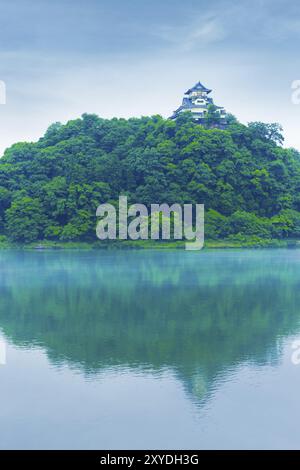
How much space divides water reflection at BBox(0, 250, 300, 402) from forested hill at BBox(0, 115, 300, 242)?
1232 cm

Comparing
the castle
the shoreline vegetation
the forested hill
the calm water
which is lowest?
the calm water

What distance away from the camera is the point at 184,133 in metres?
38.0

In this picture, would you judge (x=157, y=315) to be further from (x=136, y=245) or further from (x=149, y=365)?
(x=136, y=245)

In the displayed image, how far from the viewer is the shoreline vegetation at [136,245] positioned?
31.8 metres

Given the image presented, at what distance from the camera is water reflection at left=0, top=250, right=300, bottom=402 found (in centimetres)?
844

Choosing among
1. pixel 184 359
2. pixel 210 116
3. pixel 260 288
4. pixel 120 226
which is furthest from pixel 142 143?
pixel 184 359

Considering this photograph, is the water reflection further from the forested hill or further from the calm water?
the forested hill

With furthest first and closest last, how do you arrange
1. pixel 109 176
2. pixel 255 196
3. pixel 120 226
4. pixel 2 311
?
pixel 255 196 < pixel 109 176 < pixel 120 226 < pixel 2 311

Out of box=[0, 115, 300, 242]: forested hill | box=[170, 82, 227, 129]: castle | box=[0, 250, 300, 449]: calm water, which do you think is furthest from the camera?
box=[170, 82, 227, 129]: castle

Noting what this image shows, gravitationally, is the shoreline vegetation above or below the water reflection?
above

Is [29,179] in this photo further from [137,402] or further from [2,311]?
[137,402]

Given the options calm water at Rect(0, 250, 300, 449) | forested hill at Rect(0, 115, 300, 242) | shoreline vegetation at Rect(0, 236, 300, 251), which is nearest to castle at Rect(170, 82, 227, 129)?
forested hill at Rect(0, 115, 300, 242)

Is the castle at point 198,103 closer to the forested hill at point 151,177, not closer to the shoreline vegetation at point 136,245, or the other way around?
the forested hill at point 151,177

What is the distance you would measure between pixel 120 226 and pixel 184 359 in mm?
24445
